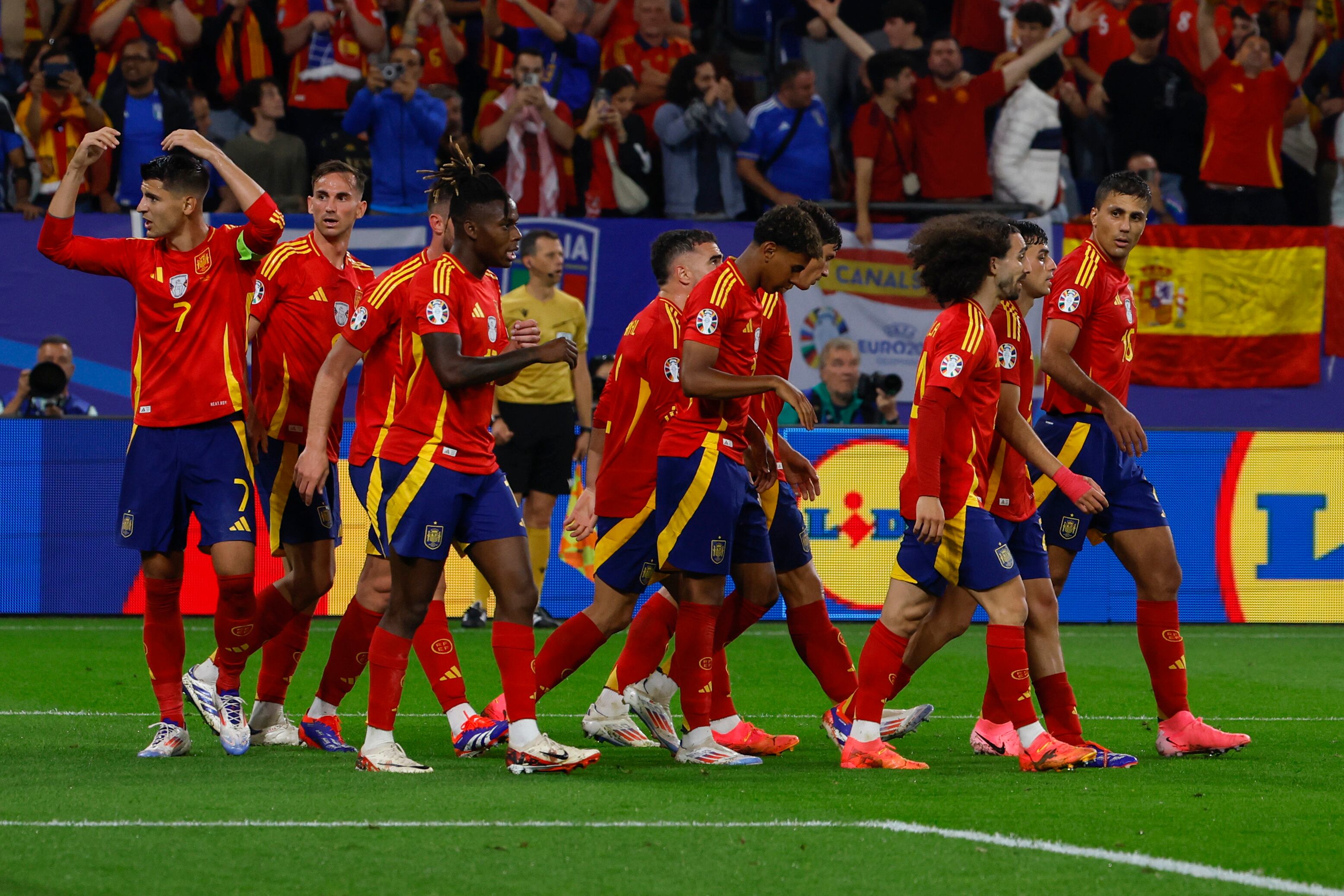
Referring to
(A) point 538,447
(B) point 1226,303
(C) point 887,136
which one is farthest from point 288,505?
(B) point 1226,303

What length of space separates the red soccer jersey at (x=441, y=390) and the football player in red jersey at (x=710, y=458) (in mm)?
807

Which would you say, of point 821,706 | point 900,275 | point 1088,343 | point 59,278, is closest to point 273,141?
point 59,278

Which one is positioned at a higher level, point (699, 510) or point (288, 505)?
point (699, 510)

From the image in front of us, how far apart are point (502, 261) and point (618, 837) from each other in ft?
8.08

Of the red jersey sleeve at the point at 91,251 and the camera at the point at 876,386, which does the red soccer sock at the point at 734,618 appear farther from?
the camera at the point at 876,386

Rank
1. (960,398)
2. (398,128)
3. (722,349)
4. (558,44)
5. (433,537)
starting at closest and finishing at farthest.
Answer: (433,537), (960,398), (722,349), (398,128), (558,44)

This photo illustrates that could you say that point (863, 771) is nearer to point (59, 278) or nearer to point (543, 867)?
point (543, 867)

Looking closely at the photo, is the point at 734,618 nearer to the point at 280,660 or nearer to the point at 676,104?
the point at 280,660

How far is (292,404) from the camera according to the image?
7.56 m

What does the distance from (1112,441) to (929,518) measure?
4.89 ft

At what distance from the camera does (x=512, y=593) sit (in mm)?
6312

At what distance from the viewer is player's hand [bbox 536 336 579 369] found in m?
5.98

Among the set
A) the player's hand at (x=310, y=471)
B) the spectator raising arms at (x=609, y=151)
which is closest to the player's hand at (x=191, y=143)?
the player's hand at (x=310, y=471)

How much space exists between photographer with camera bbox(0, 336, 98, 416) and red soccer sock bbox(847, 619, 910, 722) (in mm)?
8203
